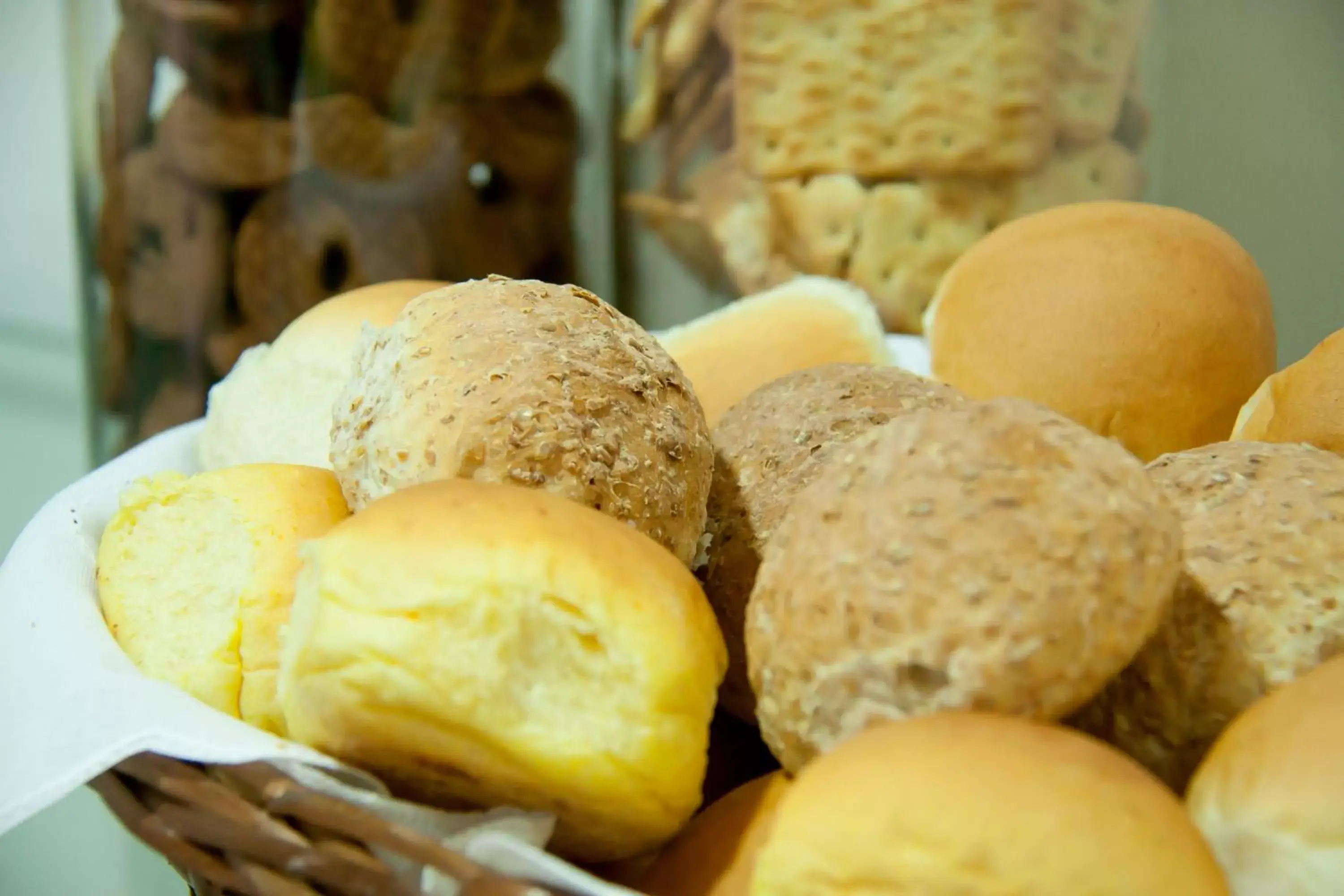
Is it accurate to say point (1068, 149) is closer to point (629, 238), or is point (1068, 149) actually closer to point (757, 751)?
point (629, 238)

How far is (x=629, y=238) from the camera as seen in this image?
1.26 meters

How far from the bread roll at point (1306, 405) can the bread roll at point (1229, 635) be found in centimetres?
15

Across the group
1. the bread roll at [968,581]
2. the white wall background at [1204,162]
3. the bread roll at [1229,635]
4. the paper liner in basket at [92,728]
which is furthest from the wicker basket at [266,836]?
the white wall background at [1204,162]

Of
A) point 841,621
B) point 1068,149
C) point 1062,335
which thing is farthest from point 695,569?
point 1068,149

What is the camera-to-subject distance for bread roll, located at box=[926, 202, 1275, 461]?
2.42 feet

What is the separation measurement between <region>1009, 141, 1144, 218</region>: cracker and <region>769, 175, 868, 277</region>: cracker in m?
0.14

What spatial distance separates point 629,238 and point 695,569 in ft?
2.41

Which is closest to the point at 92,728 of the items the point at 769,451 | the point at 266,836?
the point at 266,836

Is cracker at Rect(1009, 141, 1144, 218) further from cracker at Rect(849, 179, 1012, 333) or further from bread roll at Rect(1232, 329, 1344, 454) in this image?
bread roll at Rect(1232, 329, 1344, 454)

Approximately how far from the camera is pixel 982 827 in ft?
1.06

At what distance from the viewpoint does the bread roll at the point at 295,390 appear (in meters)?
0.74

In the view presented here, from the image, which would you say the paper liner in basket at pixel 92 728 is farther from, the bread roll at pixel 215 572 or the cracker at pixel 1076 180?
the cracker at pixel 1076 180

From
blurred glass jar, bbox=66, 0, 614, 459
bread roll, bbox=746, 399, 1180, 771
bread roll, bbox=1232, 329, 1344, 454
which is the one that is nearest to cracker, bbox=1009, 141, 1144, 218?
bread roll, bbox=1232, 329, 1344, 454

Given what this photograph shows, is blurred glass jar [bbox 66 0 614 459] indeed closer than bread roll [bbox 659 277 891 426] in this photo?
No
